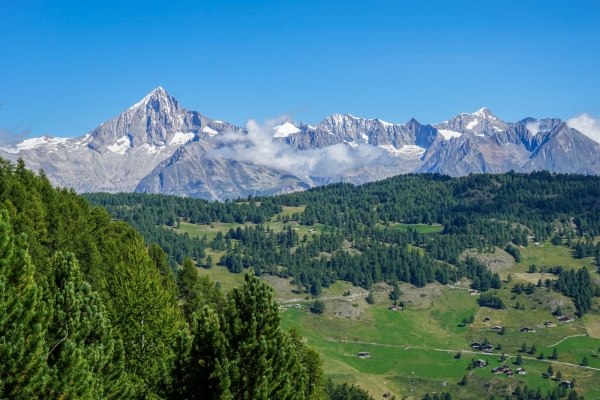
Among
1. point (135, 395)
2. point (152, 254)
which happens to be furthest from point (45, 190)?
point (135, 395)

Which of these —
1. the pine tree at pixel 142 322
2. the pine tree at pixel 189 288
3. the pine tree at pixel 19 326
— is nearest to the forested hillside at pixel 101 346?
the pine tree at pixel 19 326

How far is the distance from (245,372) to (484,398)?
18949cm

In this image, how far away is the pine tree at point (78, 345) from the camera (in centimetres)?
2958

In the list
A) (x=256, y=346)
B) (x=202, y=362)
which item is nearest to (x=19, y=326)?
(x=202, y=362)

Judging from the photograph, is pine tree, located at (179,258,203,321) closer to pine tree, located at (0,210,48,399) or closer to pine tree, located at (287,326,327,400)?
pine tree, located at (287,326,327,400)

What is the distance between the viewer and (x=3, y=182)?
85688mm

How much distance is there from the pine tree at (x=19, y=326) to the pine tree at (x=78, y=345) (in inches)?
52.1

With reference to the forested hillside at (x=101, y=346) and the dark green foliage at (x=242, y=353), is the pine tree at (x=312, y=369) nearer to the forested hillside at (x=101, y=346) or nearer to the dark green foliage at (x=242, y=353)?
the forested hillside at (x=101, y=346)

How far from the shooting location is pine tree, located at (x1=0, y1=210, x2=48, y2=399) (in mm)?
26531

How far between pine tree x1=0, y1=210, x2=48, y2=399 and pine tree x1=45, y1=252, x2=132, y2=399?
1.32 metres

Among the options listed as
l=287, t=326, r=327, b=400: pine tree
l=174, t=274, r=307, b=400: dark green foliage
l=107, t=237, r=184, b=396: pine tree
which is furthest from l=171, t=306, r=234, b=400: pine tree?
l=287, t=326, r=327, b=400: pine tree

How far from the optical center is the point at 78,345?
1270 inches

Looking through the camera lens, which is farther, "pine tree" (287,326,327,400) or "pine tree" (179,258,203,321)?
"pine tree" (179,258,203,321)

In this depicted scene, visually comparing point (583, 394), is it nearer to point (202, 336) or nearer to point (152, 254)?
point (152, 254)
